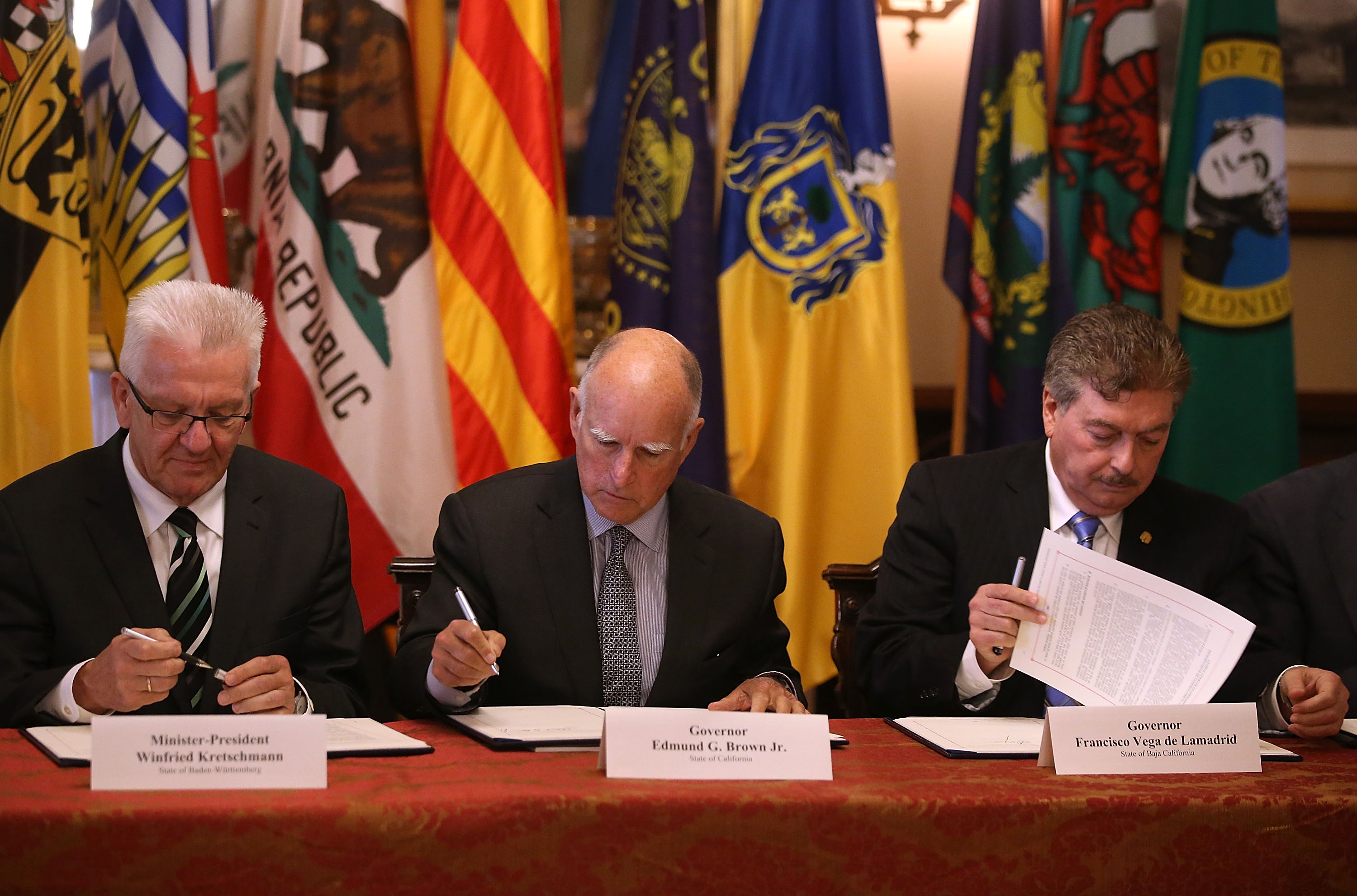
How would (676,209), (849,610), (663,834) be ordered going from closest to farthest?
(663,834) < (849,610) < (676,209)

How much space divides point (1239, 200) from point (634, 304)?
1.84 m

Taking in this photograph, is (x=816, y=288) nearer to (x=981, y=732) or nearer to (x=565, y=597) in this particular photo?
(x=565, y=597)

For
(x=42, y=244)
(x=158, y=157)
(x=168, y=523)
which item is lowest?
(x=168, y=523)

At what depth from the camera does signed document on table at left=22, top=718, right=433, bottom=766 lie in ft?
5.18

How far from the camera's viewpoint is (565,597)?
2.24m

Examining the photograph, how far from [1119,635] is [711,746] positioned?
28.8 inches

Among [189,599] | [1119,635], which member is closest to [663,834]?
[1119,635]

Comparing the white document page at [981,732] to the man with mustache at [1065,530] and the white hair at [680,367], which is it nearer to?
the man with mustache at [1065,530]

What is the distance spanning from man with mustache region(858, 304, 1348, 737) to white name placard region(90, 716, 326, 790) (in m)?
1.13

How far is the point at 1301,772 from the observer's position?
177cm

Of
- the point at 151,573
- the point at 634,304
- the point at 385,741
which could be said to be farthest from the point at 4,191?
the point at 385,741

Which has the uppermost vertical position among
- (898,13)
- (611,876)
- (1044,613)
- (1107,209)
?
(898,13)

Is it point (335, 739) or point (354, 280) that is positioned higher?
point (354, 280)

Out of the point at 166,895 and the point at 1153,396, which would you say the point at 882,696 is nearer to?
the point at 1153,396
